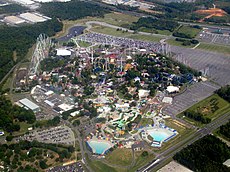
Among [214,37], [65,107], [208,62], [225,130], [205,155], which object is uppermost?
[214,37]

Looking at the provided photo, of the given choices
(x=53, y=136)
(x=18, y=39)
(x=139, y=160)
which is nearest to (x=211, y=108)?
(x=139, y=160)

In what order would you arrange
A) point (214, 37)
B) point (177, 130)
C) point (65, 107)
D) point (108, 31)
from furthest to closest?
point (108, 31) → point (214, 37) → point (65, 107) → point (177, 130)

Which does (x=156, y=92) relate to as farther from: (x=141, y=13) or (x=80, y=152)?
(x=141, y=13)

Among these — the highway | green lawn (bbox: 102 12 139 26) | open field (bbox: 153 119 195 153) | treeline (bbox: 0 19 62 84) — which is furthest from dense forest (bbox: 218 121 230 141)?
green lawn (bbox: 102 12 139 26)

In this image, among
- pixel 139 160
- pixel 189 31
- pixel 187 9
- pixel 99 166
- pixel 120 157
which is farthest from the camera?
pixel 187 9

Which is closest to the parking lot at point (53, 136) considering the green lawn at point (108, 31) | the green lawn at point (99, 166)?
the green lawn at point (99, 166)

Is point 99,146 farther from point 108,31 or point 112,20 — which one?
point 112,20

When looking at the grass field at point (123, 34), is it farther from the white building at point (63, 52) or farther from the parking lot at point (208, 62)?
the white building at point (63, 52)
